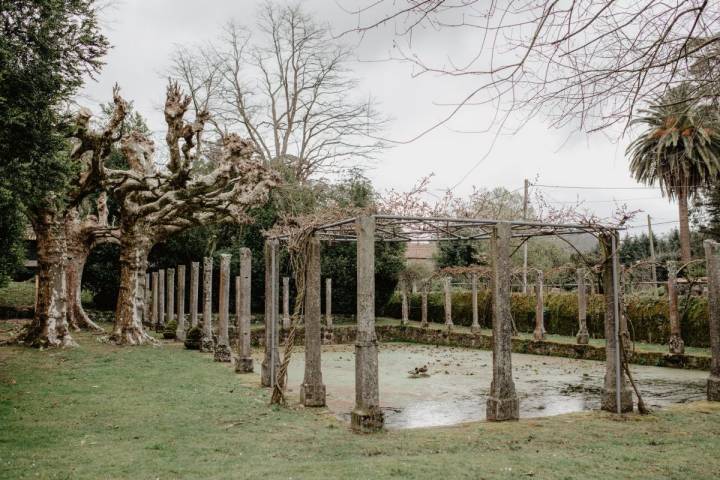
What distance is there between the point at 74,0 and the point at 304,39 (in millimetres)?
21068

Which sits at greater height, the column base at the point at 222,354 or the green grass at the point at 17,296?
the green grass at the point at 17,296

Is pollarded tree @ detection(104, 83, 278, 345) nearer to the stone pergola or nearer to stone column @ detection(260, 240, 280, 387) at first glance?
stone column @ detection(260, 240, 280, 387)

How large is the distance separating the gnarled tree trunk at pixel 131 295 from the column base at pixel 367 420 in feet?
40.9

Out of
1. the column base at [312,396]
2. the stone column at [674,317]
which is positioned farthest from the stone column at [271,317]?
the stone column at [674,317]

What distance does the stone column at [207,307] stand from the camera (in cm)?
1759

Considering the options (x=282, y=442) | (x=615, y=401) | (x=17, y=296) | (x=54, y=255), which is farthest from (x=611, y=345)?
(x=17, y=296)

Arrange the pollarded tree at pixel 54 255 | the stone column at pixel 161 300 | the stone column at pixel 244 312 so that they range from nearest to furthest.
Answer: the stone column at pixel 244 312
the pollarded tree at pixel 54 255
the stone column at pixel 161 300

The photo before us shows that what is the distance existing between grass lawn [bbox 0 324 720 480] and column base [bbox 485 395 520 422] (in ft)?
0.63

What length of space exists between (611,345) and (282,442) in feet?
17.2

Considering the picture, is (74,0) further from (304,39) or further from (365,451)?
(304,39)

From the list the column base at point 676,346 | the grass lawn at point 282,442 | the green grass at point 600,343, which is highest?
the column base at point 676,346

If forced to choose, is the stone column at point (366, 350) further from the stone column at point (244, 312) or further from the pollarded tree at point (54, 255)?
the pollarded tree at point (54, 255)

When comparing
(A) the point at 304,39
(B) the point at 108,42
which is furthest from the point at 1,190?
(A) the point at 304,39

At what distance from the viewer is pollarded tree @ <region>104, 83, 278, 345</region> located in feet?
54.1
